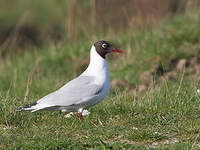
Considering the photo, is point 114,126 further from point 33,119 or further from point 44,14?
point 44,14

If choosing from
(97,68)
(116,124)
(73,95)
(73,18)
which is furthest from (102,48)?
(73,18)

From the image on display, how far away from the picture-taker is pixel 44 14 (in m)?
16.2

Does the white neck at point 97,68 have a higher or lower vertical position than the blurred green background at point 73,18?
higher

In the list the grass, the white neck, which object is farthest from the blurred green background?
the white neck

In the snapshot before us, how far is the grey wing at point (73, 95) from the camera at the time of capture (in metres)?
5.89

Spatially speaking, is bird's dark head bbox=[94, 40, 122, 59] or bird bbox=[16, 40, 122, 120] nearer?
bird bbox=[16, 40, 122, 120]

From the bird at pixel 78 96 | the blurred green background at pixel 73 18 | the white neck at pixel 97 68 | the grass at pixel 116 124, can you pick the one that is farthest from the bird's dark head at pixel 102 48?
the blurred green background at pixel 73 18

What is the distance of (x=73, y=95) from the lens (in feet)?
19.5

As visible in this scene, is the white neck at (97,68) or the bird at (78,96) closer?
the bird at (78,96)

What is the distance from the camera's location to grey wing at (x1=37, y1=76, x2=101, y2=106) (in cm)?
589

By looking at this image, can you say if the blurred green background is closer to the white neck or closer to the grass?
the grass

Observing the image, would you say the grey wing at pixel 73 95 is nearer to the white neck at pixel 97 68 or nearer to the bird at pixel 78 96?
the bird at pixel 78 96

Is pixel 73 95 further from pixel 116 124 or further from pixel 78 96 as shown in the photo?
pixel 116 124

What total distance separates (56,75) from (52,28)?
5.22 m
